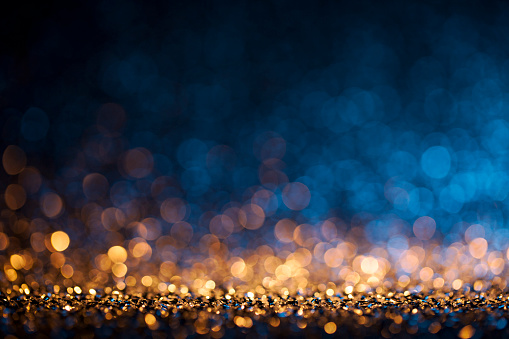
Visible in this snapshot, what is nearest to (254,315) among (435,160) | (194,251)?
(194,251)

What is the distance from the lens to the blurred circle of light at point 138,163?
1.15 feet

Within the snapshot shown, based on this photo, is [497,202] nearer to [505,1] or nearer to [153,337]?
[505,1]

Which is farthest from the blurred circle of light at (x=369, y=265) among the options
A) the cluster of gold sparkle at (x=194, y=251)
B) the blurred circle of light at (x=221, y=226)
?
the blurred circle of light at (x=221, y=226)

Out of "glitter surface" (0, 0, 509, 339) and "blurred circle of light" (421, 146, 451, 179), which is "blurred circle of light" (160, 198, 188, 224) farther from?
"blurred circle of light" (421, 146, 451, 179)

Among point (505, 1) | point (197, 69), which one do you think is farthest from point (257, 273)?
point (505, 1)

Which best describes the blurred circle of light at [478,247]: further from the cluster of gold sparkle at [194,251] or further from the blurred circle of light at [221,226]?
the blurred circle of light at [221,226]

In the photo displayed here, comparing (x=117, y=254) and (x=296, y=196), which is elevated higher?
(x=296, y=196)

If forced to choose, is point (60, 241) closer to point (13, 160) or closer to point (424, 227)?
point (13, 160)

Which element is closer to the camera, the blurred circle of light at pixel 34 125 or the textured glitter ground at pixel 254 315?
the textured glitter ground at pixel 254 315

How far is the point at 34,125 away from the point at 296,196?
216 mm

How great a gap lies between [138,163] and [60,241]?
83 mm

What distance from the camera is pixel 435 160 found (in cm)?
36

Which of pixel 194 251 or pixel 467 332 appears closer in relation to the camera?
pixel 467 332

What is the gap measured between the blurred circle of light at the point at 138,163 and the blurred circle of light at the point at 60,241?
7 cm
